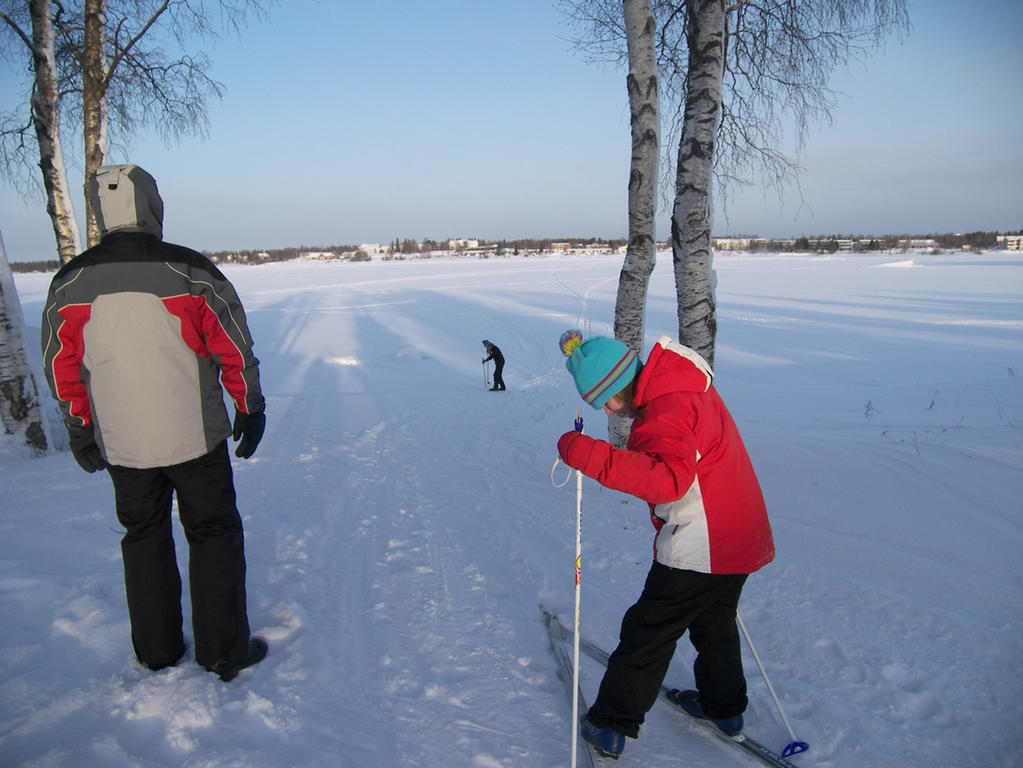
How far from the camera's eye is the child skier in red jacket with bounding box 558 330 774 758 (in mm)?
1860

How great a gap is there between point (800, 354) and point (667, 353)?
1262 centimetres

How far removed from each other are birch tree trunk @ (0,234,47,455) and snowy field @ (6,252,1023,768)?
24 centimetres

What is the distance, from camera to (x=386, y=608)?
9.91 ft

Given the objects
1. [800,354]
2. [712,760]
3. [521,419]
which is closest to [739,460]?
[712,760]

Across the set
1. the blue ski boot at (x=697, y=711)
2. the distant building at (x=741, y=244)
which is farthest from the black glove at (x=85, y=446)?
the distant building at (x=741, y=244)

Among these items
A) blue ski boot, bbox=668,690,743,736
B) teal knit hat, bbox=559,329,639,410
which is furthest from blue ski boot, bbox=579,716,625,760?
teal knit hat, bbox=559,329,639,410

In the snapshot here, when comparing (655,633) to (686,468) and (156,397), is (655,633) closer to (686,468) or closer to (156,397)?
(686,468)

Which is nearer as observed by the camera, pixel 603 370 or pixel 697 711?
pixel 603 370

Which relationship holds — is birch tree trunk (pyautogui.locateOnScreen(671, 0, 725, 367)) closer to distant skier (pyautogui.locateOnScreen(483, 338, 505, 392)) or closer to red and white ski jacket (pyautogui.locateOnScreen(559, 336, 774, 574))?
red and white ski jacket (pyautogui.locateOnScreen(559, 336, 774, 574))

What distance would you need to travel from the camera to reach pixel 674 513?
6.58ft

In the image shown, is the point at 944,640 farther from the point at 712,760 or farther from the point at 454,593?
the point at 454,593

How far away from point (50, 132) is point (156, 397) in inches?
267

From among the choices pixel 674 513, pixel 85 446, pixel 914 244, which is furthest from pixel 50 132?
pixel 914 244

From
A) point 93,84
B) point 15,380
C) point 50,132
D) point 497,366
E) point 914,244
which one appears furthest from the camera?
point 914,244
